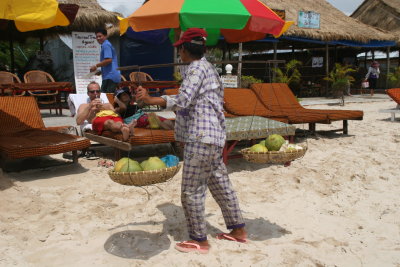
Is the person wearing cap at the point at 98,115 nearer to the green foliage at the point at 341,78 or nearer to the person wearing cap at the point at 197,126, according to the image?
the person wearing cap at the point at 197,126

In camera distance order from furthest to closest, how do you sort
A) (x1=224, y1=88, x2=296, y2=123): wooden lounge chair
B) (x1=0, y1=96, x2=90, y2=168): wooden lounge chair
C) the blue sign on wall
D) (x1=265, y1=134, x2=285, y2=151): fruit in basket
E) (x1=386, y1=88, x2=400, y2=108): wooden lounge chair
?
the blue sign on wall → (x1=386, y1=88, x2=400, y2=108): wooden lounge chair → (x1=224, y1=88, x2=296, y2=123): wooden lounge chair → (x1=0, y1=96, x2=90, y2=168): wooden lounge chair → (x1=265, y1=134, x2=285, y2=151): fruit in basket

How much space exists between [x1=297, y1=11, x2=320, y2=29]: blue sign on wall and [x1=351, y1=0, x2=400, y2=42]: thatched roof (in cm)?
686

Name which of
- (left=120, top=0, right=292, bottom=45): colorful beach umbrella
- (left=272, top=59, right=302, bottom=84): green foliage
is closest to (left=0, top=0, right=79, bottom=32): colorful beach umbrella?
(left=120, top=0, right=292, bottom=45): colorful beach umbrella

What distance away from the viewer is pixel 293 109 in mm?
7164

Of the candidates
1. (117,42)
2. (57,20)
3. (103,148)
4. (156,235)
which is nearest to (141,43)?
(117,42)

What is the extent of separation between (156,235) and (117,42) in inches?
451

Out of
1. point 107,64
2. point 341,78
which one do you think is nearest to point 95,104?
point 107,64

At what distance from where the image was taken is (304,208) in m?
3.86

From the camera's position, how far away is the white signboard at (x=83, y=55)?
38.9ft

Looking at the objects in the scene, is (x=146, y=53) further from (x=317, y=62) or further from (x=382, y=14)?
(x=382, y=14)

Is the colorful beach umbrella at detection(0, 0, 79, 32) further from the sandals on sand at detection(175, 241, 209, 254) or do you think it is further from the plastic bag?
the sandals on sand at detection(175, 241, 209, 254)

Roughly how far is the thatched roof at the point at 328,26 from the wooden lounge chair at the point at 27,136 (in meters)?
11.2

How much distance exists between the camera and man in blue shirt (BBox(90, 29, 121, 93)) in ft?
19.7

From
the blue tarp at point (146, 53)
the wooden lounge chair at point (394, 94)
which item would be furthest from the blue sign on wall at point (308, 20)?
Answer: the wooden lounge chair at point (394, 94)
